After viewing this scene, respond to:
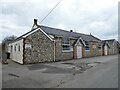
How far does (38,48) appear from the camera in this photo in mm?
18922

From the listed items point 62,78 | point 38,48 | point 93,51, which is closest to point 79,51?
point 93,51

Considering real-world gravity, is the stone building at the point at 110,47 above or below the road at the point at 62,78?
above

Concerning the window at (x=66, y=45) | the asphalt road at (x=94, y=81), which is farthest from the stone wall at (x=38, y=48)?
the asphalt road at (x=94, y=81)

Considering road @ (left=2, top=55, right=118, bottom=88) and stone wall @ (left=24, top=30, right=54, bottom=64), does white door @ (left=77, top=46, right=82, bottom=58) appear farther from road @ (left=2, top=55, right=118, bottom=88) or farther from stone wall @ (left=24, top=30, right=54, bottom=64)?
road @ (left=2, top=55, right=118, bottom=88)

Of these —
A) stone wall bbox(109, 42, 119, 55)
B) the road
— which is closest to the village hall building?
the road

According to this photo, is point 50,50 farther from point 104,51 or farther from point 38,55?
point 104,51

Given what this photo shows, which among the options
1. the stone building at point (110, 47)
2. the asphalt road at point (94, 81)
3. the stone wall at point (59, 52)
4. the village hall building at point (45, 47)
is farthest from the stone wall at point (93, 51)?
the asphalt road at point (94, 81)

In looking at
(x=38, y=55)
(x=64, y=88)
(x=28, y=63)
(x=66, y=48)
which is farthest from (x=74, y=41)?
(x=64, y=88)

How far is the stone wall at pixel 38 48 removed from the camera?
17.8m

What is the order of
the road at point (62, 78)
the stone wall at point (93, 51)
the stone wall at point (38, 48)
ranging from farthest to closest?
the stone wall at point (93, 51), the stone wall at point (38, 48), the road at point (62, 78)

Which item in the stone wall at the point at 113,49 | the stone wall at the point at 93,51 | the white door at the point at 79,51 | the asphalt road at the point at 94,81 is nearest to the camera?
the asphalt road at the point at 94,81

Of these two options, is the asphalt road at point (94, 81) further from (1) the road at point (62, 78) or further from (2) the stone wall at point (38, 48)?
(2) the stone wall at point (38, 48)

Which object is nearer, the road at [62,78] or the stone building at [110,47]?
the road at [62,78]

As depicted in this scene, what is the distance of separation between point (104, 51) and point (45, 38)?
22659 millimetres
